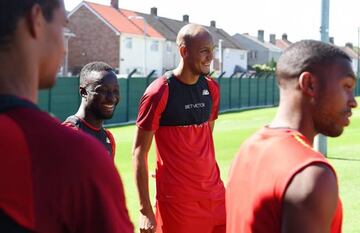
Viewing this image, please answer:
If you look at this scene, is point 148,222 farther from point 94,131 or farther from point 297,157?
point 297,157

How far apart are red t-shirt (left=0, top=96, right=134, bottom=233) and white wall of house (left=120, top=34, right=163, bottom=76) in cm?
6135

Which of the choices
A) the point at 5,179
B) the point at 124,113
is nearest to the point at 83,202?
the point at 5,179

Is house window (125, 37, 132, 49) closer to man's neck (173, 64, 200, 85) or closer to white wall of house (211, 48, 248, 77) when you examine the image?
white wall of house (211, 48, 248, 77)

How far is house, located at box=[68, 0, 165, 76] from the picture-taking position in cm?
6272

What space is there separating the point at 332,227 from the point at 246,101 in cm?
4045

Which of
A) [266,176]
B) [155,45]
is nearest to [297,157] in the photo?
[266,176]

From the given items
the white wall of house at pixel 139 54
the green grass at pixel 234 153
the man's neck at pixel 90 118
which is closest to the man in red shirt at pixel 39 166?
the man's neck at pixel 90 118

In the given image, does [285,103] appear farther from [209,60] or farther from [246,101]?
[246,101]

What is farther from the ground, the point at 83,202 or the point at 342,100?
the point at 342,100

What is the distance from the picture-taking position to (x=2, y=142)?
1.79m

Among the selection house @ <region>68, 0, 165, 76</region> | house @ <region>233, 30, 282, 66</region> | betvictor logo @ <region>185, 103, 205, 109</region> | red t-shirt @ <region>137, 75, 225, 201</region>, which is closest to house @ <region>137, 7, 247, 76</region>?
house @ <region>68, 0, 165, 76</region>

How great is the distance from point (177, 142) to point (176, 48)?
197ft

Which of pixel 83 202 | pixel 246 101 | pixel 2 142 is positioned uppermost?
pixel 2 142

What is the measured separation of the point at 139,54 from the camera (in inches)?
2606
